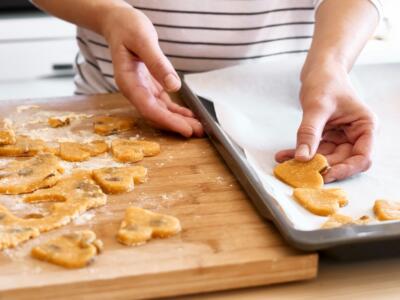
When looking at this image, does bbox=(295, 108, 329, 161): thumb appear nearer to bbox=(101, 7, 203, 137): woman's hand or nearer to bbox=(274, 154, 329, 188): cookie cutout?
bbox=(274, 154, 329, 188): cookie cutout

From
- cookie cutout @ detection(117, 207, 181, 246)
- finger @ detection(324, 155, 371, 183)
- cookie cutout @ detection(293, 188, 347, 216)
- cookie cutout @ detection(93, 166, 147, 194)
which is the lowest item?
finger @ detection(324, 155, 371, 183)

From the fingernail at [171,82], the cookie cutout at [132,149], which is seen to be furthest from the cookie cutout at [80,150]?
the fingernail at [171,82]

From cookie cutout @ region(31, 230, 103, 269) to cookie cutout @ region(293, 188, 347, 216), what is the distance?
0.29 metres

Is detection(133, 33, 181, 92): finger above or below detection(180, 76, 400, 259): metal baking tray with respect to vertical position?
above

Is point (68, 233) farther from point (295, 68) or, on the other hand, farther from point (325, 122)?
point (295, 68)

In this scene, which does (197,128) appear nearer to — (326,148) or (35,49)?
(326,148)

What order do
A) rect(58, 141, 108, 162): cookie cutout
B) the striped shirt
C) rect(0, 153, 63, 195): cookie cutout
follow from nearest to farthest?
rect(0, 153, 63, 195): cookie cutout → rect(58, 141, 108, 162): cookie cutout → the striped shirt

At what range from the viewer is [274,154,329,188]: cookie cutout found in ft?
3.26

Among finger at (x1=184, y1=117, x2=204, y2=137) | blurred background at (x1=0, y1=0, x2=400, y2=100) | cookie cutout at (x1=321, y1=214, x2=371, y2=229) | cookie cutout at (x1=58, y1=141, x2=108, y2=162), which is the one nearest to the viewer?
cookie cutout at (x1=321, y1=214, x2=371, y2=229)

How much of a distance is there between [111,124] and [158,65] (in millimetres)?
150

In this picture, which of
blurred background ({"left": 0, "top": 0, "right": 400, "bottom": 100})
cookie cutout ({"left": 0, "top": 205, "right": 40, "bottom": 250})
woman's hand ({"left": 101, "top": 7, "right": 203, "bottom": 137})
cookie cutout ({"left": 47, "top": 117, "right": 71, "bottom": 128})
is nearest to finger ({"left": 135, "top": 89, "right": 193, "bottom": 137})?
woman's hand ({"left": 101, "top": 7, "right": 203, "bottom": 137})

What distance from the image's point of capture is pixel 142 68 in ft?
4.01

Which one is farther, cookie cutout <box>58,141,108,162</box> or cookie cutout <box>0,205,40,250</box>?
cookie cutout <box>58,141,108,162</box>

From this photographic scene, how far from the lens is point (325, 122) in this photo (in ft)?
3.55
